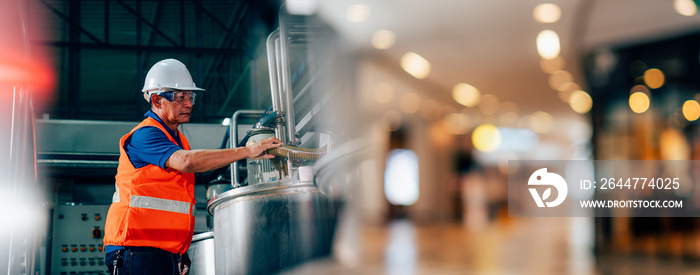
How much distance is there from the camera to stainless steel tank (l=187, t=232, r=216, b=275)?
2.95 meters

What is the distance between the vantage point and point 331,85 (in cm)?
92

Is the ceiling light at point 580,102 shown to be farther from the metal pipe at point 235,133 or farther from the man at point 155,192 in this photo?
the metal pipe at point 235,133

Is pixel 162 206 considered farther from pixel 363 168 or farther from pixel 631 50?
pixel 631 50

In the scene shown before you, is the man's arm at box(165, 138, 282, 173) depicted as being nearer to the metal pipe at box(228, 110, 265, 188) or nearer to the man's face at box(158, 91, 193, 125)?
the man's face at box(158, 91, 193, 125)

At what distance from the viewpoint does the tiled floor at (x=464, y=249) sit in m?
0.80

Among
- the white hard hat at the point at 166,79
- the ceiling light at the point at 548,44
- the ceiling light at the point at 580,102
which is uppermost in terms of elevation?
the white hard hat at the point at 166,79

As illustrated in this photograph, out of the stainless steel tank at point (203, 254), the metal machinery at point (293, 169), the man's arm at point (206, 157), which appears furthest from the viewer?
the stainless steel tank at point (203, 254)

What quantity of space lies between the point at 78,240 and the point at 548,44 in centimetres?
420

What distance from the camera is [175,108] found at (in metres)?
2.22

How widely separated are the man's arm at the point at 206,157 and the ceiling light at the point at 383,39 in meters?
1.21

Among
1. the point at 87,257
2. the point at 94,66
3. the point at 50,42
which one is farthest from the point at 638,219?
the point at 94,66

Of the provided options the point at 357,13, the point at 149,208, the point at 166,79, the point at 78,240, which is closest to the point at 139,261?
the point at 149,208

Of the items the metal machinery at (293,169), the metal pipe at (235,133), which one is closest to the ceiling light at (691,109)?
the metal machinery at (293,169)

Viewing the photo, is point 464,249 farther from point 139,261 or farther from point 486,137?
point 139,261
